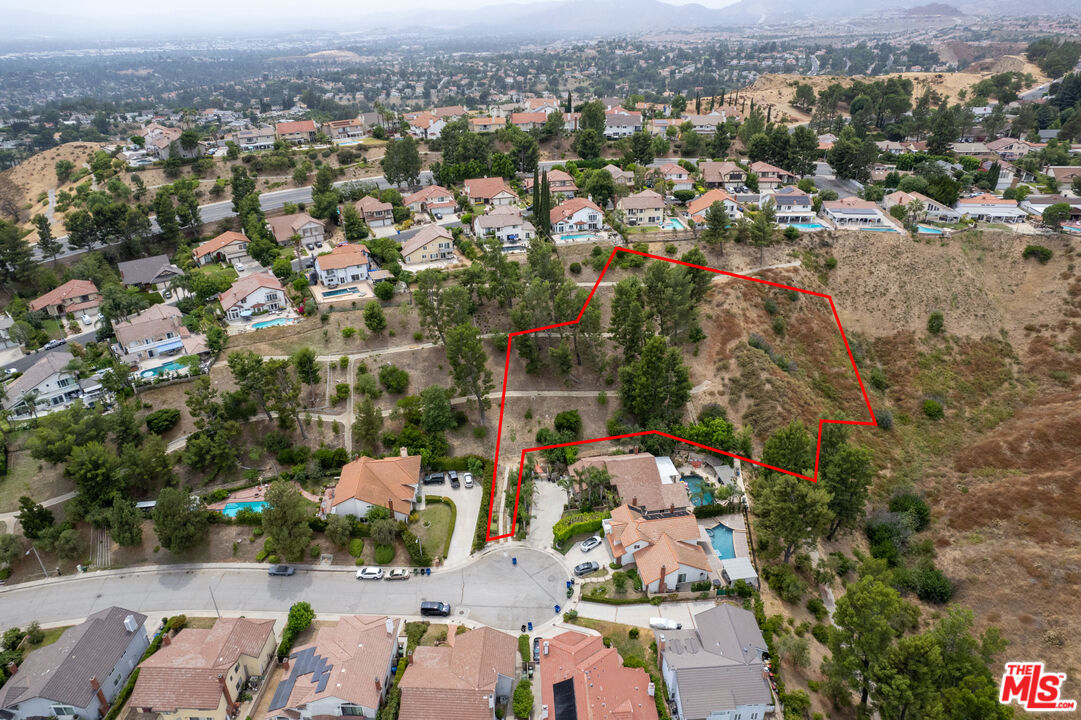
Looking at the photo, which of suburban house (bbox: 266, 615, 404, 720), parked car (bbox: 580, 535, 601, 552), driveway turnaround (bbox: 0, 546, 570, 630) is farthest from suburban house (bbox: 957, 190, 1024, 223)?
suburban house (bbox: 266, 615, 404, 720)

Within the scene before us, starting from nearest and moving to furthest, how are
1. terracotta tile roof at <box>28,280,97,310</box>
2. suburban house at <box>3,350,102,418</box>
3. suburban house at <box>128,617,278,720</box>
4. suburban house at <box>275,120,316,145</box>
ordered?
1. suburban house at <box>128,617,278,720</box>
2. suburban house at <box>3,350,102,418</box>
3. terracotta tile roof at <box>28,280,97,310</box>
4. suburban house at <box>275,120,316,145</box>

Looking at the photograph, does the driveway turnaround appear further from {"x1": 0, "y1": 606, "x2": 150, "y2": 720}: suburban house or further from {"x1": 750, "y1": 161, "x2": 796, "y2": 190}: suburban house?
{"x1": 750, "y1": 161, "x2": 796, "y2": 190}: suburban house

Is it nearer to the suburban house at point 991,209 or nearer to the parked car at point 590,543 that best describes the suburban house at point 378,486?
the parked car at point 590,543

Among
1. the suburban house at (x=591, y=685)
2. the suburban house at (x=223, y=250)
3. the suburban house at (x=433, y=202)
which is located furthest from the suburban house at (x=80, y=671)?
the suburban house at (x=433, y=202)

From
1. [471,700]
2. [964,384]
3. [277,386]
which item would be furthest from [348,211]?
[964,384]

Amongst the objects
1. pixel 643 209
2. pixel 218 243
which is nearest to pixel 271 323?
pixel 218 243

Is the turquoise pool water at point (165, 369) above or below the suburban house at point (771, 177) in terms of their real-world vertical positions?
below

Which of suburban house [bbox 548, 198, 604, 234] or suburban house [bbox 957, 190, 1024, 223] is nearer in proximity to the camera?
suburban house [bbox 957, 190, 1024, 223]

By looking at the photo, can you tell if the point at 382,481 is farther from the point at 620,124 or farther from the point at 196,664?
the point at 620,124
